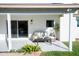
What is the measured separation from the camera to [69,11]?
1438cm

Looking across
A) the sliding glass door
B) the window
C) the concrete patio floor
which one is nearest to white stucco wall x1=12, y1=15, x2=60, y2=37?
the window

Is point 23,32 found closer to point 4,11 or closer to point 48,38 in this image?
point 48,38

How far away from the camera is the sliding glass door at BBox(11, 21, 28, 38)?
2142 centimetres

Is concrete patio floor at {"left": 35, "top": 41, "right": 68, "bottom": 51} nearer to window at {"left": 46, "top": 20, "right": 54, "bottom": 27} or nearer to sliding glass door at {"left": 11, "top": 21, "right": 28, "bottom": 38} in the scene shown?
window at {"left": 46, "top": 20, "right": 54, "bottom": 27}

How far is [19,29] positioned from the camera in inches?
848

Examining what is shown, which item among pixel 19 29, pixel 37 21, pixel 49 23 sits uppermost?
pixel 37 21

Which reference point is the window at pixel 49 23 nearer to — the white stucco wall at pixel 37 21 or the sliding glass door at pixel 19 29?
the white stucco wall at pixel 37 21

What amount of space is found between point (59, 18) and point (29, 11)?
6.60 m

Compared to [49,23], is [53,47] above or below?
below

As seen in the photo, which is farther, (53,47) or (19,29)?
(19,29)

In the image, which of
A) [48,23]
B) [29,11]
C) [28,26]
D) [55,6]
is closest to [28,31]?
[28,26]

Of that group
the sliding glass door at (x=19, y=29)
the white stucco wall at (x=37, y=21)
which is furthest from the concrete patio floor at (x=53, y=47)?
the sliding glass door at (x=19, y=29)

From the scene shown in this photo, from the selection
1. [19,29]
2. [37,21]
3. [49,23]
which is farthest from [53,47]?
[19,29]

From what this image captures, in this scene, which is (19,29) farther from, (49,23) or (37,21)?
(49,23)
